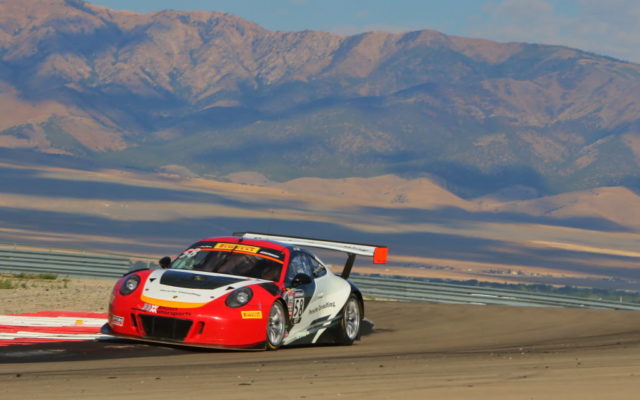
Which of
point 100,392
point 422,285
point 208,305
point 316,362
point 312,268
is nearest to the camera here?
point 100,392

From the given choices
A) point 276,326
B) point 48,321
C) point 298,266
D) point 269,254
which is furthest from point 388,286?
point 276,326

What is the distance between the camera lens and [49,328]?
14359 millimetres

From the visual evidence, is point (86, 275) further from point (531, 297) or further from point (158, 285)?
point (158, 285)

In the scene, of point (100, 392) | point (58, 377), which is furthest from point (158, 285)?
point (100, 392)

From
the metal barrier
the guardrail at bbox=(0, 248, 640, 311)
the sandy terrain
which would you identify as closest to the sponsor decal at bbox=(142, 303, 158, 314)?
the sandy terrain

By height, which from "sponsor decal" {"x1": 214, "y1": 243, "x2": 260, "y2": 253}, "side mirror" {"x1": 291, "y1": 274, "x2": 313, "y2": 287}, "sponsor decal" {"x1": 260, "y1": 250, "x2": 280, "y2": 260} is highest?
"sponsor decal" {"x1": 214, "y1": 243, "x2": 260, "y2": 253}

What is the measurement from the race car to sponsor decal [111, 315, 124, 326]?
0.03 ft

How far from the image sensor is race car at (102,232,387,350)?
11.8 metres

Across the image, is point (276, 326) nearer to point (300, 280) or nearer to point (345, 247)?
point (300, 280)

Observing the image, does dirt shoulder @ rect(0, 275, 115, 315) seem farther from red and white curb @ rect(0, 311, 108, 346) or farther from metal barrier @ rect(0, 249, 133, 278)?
red and white curb @ rect(0, 311, 108, 346)

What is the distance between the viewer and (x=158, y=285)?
12.2 meters

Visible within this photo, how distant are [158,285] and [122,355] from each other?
100cm

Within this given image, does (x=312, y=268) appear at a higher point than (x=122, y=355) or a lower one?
higher

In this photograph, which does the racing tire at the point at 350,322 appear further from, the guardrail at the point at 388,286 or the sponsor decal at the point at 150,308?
the guardrail at the point at 388,286
